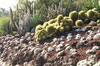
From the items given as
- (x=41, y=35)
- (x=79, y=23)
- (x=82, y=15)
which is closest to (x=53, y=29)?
(x=41, y=35)

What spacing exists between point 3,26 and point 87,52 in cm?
669

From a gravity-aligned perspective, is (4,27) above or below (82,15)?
above

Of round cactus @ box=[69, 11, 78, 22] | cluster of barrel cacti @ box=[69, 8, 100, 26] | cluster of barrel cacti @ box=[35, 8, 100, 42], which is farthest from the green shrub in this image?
cluster of barrel cacti @ box=[69, 8, 100, 26]

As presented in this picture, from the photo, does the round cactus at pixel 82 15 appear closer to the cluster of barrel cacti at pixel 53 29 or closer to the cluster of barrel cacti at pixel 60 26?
the cluster of barrel cacti at pixel 60 26

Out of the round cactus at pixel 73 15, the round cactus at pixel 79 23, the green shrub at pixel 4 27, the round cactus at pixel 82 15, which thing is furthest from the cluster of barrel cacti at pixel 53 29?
the green shrub at pixel 4 27

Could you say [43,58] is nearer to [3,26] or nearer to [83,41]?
[83,41]

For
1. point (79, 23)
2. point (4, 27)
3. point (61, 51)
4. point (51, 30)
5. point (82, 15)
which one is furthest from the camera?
point (4, 27)

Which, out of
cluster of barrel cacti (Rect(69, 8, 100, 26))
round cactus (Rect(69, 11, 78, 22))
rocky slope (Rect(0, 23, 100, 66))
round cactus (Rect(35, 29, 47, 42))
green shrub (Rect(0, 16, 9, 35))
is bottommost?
rocky slope (Rect(0, 23, 100, 66))

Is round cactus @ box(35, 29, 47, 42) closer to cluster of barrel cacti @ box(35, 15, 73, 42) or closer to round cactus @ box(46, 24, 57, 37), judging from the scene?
cluster of barrel cacti @ box(35, 15, 73, 42)

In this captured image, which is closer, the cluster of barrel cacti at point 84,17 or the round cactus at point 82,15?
the cluster of barrel cacti at point 84,17

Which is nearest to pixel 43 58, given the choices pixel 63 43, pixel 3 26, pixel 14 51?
pixel 63 43

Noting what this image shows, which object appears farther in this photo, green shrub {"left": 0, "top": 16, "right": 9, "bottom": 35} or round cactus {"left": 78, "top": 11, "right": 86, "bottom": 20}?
green shrub {"left": 0, "top": 16, "right": 9, "bottom": 35}

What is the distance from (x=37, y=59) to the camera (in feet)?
18.8

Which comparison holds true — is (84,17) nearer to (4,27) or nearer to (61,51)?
(61,51)
